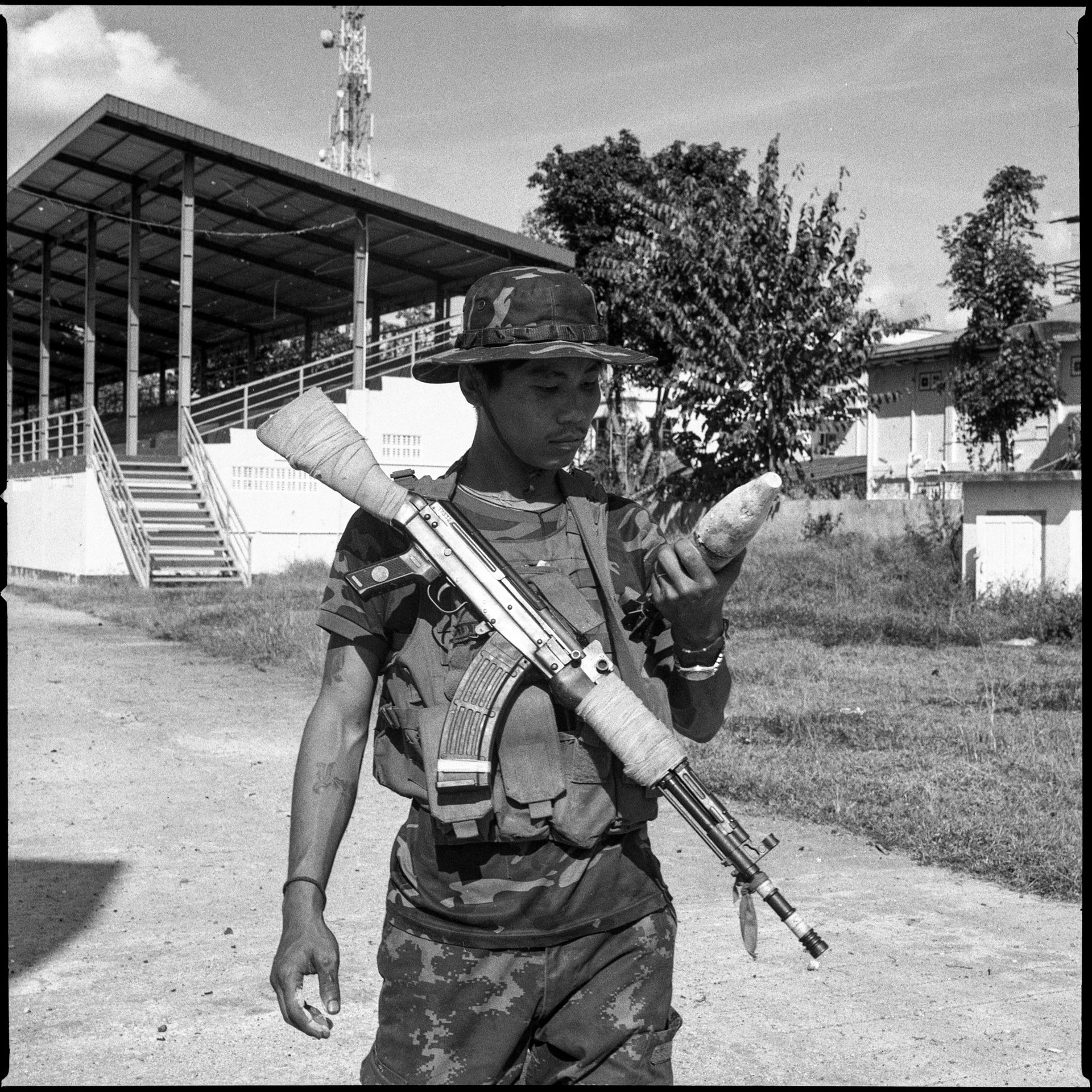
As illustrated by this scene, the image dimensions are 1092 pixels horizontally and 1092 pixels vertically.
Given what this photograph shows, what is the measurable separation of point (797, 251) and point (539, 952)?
1737 centimetres

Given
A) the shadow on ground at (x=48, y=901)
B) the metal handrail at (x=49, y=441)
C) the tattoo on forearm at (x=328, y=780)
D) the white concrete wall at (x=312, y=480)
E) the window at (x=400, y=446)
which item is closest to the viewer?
the tattoo on forearm at (x=328, y=780)

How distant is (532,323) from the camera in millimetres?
2396

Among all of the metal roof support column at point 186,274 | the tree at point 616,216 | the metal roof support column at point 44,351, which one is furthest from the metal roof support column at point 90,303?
the tree at point 616,216

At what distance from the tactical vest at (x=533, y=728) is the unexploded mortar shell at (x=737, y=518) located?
310mm

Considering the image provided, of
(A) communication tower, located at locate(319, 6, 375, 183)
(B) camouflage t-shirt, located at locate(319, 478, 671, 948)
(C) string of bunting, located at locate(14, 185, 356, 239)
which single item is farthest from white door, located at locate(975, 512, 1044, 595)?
(A) communication tower, located at locate(319, 6, 375, 183)

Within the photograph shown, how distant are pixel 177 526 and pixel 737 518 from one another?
20.7m

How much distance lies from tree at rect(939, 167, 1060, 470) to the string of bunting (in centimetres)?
1168

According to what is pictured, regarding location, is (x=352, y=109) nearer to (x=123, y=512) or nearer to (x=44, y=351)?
(x=44, y=351)

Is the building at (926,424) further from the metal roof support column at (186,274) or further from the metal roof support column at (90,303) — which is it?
the metal roof support column at (90,303)

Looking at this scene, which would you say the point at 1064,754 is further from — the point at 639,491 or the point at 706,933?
the point at 639,491

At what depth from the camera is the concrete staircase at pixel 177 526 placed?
68.9ft

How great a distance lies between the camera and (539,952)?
88.7 inches

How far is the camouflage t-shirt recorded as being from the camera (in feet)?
7.41

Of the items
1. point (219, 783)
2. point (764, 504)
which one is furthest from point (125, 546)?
point (764, 504)
